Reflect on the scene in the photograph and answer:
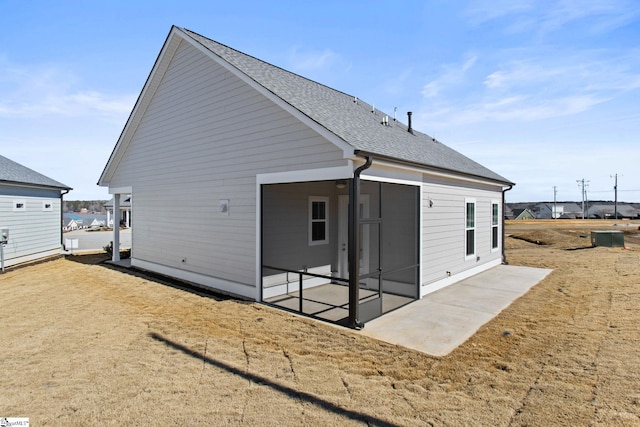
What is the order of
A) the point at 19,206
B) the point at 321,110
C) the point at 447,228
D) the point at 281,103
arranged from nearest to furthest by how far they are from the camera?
the point at 281,103
the point at 321,110
the point at 447,228
the point at 19,206

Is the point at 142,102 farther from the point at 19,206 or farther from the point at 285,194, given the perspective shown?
the point at 19,206

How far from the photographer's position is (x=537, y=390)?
12.4 feet

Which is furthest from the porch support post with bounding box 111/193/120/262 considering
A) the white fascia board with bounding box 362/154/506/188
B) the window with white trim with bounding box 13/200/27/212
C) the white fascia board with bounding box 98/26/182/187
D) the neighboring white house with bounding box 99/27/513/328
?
the white fascia board with bounding box 362/154/506/188

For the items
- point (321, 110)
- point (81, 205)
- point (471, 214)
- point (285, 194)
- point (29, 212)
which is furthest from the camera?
point (81, 205)

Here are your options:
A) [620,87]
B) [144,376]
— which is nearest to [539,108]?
[620,87]

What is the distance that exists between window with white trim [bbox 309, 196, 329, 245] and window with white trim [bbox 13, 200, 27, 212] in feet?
40.4

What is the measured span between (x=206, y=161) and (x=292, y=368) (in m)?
6.28

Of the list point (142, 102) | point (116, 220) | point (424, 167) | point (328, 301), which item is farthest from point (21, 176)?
point (424, 167)

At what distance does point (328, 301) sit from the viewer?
7.85 metres

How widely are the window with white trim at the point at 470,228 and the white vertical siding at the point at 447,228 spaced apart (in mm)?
191

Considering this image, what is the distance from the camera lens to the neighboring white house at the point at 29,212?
43.1 feet

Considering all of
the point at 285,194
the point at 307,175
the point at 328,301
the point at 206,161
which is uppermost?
the point at 206,161

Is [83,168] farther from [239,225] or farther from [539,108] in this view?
[539,108]

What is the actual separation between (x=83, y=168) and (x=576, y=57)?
30079mm
